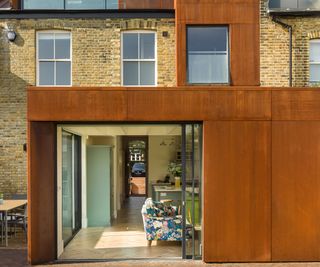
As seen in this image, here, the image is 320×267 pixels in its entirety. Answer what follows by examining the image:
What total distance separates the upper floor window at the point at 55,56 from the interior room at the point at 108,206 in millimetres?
2125

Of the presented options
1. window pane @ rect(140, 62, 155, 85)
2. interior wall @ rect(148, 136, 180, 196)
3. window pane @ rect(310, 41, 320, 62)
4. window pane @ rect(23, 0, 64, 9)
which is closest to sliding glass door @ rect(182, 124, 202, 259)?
window pane @ rect(140, 62, 155, 85)

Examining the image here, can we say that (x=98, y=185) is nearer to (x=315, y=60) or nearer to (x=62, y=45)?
(x=62, y=45)

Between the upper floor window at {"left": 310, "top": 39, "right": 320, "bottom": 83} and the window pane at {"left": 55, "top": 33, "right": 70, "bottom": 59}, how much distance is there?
756 cm

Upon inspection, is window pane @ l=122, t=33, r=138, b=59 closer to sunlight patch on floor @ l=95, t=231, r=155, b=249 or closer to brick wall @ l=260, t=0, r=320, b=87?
brick wall @ l=260, t=0, r=320, b=87

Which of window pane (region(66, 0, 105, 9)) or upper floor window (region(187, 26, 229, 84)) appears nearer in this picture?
upper floor window (region(187, 26, 229, 84))

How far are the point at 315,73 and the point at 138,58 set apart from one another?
554 cm

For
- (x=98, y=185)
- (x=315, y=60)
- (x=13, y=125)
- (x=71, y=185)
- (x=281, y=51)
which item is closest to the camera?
(x=71, y=185)

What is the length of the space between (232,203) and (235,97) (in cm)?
212

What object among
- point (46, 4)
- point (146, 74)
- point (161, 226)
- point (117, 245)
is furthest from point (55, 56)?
point (161, 226)

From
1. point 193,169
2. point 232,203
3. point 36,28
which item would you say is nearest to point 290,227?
point 232,203

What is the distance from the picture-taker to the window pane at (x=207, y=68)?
1140 cm

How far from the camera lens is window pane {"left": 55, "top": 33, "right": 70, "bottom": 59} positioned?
1323 centimetres

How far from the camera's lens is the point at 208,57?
11.4m

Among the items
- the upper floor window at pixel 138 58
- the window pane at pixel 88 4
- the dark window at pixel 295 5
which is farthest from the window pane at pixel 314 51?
the window pane at pixel 88 4
